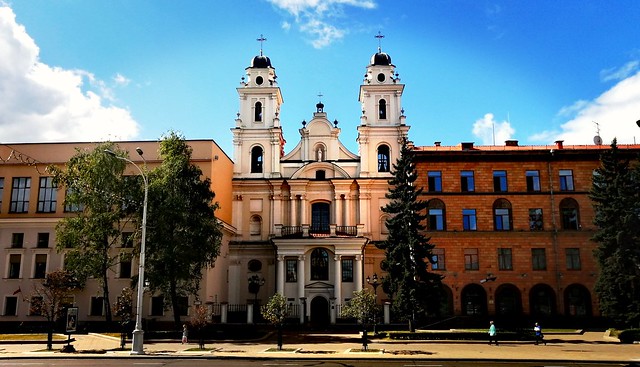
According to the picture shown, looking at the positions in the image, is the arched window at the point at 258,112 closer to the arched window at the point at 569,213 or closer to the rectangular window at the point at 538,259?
the rectangular window at the point at 538,259

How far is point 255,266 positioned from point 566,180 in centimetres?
2980

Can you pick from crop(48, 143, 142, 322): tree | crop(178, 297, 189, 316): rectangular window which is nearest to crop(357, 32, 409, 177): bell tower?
crop(178, 297, 189, 316): rectangular window

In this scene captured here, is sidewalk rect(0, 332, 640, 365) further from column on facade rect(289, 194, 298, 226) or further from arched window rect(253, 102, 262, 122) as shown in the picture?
arched window rect(253, 102, 262, 122)

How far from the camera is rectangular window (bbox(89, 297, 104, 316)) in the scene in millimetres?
46125

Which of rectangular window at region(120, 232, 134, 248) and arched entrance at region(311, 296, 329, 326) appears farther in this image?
arched entrance at region(311, 296, 329, 326)

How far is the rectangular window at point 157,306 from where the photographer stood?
45562 millimetres

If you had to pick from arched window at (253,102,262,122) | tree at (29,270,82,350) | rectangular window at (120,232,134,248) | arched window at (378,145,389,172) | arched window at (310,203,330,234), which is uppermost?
arched window at (253,102,262,122)

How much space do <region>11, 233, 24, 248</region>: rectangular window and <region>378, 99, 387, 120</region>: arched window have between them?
119 ft

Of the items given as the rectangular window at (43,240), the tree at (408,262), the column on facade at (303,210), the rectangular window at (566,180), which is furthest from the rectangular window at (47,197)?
the rectangular window at (566,180)

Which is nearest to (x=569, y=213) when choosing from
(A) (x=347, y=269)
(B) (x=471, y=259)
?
(B) (x=471, y=259)

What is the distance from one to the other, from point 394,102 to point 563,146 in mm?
17181

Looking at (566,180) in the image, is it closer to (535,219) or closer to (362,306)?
(535,219)

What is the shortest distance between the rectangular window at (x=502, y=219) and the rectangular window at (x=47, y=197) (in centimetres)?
3888

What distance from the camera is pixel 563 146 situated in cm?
4878
